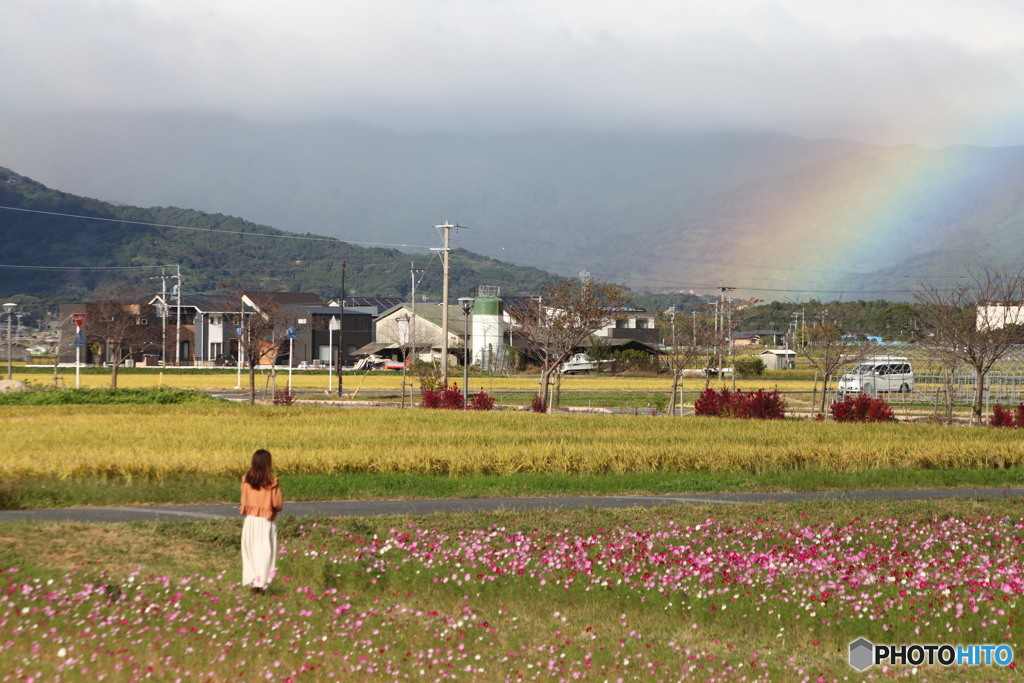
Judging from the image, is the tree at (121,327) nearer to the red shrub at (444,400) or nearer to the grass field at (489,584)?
the red shrub at (444,400)

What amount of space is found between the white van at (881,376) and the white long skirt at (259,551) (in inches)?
2000

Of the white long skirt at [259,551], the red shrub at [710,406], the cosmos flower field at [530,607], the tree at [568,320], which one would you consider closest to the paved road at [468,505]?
the cosmos flower field at [530,607]

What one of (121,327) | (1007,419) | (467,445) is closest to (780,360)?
(121,327)

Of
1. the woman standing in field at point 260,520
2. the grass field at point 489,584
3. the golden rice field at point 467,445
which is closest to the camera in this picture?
the grass field at point 489,584

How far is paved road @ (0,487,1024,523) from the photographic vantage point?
16.3 meters

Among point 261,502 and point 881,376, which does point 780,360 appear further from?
point 261,502

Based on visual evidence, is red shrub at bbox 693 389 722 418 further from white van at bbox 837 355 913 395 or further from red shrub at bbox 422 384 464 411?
white van at bbox 837 355 913 395

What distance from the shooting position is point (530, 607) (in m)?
10.8

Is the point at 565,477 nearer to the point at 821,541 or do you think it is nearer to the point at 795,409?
the point at 821,541

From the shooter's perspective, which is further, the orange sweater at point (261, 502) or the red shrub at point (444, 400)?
the red shrub at point (444, 400)

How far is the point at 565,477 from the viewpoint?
69.4 ft

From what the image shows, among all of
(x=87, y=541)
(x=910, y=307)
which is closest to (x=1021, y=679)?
(x=87, y=541)

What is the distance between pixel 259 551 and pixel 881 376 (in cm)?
5390

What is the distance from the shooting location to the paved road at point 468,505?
1634 centimetres
